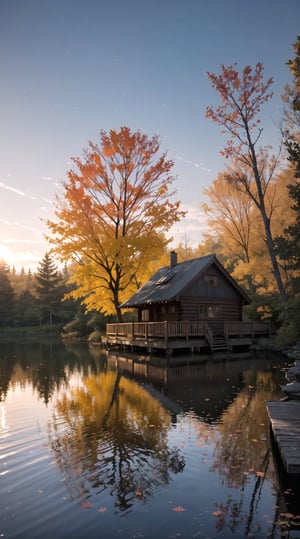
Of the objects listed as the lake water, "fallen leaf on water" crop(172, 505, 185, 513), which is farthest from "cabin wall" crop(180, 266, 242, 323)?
"fallen leaf on water" crop(172, 505, 185, 513)

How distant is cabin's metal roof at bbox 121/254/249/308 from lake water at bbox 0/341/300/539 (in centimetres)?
1293

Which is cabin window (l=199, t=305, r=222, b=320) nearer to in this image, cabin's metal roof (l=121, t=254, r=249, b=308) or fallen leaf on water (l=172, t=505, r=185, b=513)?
cabin's metal roof (l=121, t=254, r=249, b=308)

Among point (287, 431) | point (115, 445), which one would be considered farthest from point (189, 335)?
point (287, 431)

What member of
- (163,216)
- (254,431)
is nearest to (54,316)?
(163,216)

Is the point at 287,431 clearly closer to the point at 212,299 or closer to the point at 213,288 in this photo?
the point at 212,299

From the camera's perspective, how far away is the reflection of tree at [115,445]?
6.02 metres

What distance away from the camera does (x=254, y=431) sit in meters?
8.58

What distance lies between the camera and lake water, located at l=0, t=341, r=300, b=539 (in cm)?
491

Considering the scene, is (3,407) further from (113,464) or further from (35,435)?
(113,464)

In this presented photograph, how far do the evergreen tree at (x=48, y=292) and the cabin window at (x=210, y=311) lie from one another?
47297 millimetres

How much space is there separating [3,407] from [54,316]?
67.3 metres

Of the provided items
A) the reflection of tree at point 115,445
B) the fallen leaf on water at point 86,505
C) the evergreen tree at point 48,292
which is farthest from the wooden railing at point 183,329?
the evergreen tree at point 48,292

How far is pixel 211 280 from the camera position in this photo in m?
29.0

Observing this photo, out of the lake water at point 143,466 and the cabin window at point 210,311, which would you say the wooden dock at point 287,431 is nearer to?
the lake water at point 143,466
